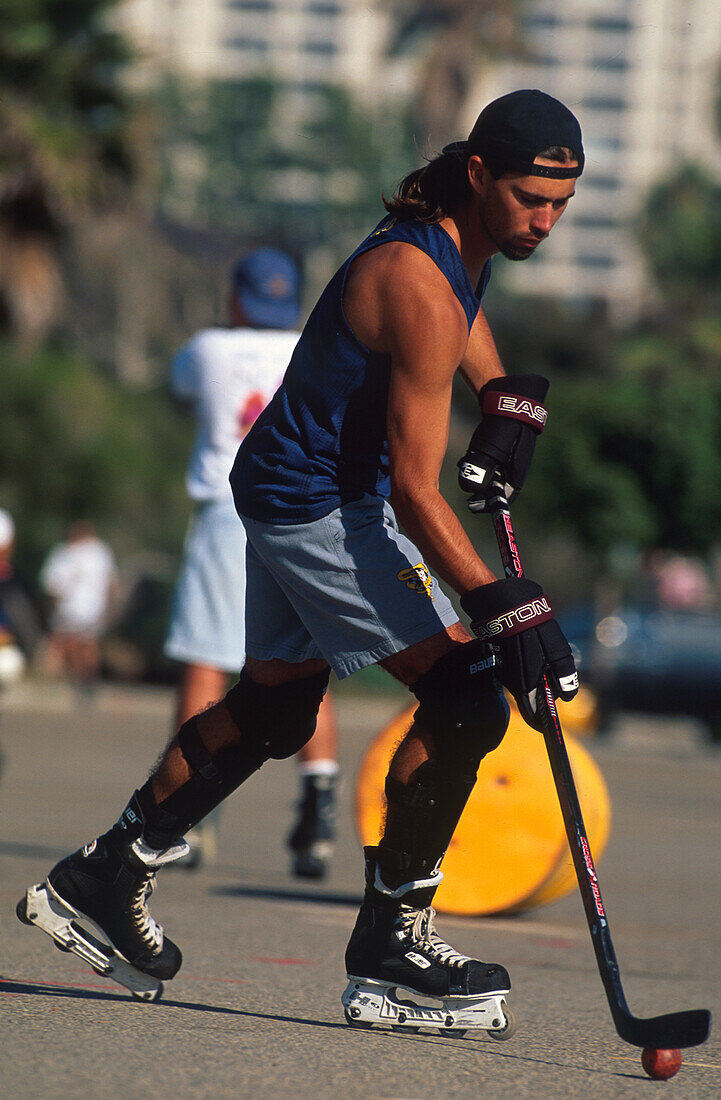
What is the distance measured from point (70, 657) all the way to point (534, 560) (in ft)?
52.1

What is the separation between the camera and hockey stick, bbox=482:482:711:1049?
3.06m

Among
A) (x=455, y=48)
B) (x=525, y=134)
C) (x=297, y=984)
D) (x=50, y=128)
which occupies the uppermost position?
(x=525, y=134)

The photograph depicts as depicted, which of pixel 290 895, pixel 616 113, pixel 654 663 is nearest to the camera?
pixel 290 895

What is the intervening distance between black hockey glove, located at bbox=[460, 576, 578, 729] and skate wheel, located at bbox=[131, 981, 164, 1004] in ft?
3.20

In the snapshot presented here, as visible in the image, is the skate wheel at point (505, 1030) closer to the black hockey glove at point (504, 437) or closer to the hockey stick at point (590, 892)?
the hockey stick at point (590, 892)

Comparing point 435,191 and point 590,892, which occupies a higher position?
point 435,191

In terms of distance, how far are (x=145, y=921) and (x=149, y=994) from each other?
171 millimetres

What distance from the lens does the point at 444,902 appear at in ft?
17.5

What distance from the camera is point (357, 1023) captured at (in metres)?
3.47

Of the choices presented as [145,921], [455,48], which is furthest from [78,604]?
[455,48]

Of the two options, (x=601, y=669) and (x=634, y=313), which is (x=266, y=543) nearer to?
(x=601, y=669)

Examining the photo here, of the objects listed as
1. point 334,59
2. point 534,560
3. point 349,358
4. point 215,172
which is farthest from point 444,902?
point 334,59

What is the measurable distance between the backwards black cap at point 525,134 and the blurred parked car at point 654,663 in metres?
13.0

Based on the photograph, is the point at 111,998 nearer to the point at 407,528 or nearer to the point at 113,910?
the point at 113,910
